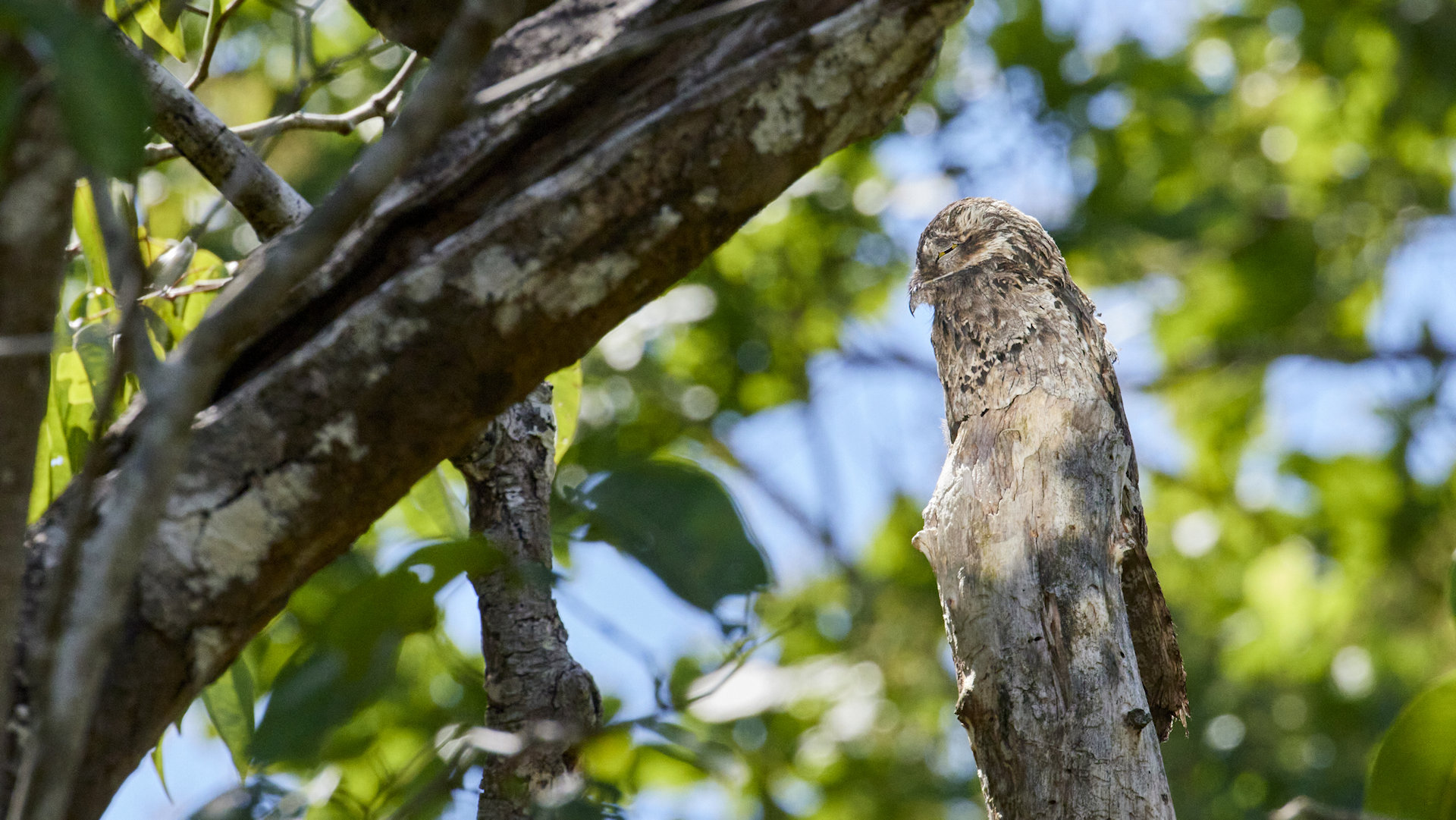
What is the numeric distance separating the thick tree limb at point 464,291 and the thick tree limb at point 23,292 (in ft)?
0.23

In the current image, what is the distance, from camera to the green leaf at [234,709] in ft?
4.13

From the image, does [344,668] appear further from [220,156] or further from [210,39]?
[210,39]

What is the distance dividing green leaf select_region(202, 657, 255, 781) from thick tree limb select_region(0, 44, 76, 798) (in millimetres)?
607

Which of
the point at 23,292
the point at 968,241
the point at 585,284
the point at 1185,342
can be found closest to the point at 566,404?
the point at 968,241

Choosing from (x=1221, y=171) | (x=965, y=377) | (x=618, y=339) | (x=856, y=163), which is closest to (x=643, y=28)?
(x=965, y=377)

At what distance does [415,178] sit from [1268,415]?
17.1 feet

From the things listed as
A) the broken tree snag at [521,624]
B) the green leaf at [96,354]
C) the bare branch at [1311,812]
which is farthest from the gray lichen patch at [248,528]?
the bare branch at [1311,812]

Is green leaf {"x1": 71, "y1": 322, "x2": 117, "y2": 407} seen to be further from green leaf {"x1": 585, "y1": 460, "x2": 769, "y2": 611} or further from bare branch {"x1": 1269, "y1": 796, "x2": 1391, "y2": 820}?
bare branch {"x1": 1269, "y1": 796, "x2": 1391, "y2": 820}

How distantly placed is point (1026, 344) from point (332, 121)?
3.04ft

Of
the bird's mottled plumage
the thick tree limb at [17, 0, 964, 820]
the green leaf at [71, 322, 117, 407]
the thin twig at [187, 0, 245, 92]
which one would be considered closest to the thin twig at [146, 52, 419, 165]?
the thin twig at [187, 0, 245, 92]

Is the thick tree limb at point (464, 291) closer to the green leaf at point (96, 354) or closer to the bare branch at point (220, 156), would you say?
the bare branch at point (220, 156)

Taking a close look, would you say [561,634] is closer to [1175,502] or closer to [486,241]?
[486,241]

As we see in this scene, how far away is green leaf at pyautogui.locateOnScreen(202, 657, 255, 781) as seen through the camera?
1260 mm

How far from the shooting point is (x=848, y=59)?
0.82 m
